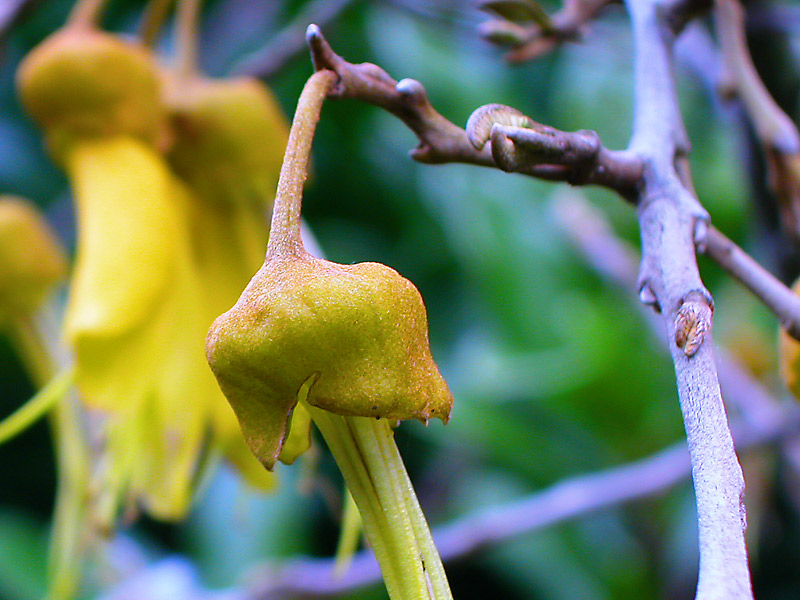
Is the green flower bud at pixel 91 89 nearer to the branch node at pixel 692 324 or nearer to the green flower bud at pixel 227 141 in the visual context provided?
the green flower bud at pixel 227 141

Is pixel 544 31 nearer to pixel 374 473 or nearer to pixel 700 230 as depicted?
pixel 700 230

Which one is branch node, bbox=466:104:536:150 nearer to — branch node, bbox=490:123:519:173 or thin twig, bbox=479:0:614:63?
branch node, bbox=490:123:519:173

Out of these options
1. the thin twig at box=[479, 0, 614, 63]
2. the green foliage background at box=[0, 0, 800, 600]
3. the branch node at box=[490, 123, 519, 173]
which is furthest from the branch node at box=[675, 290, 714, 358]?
the green foliage background at box=[0, 0, 800, 600]

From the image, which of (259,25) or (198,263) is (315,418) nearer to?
(198,263)

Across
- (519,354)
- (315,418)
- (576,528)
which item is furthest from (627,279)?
(315,418)

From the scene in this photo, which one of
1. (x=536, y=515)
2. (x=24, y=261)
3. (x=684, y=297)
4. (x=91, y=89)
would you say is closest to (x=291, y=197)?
(x=684, y=297)

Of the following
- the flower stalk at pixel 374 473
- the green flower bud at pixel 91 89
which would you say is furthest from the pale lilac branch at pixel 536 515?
the flower stalk at pixel 374 473

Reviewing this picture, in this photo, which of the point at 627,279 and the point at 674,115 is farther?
the point at 627,279
